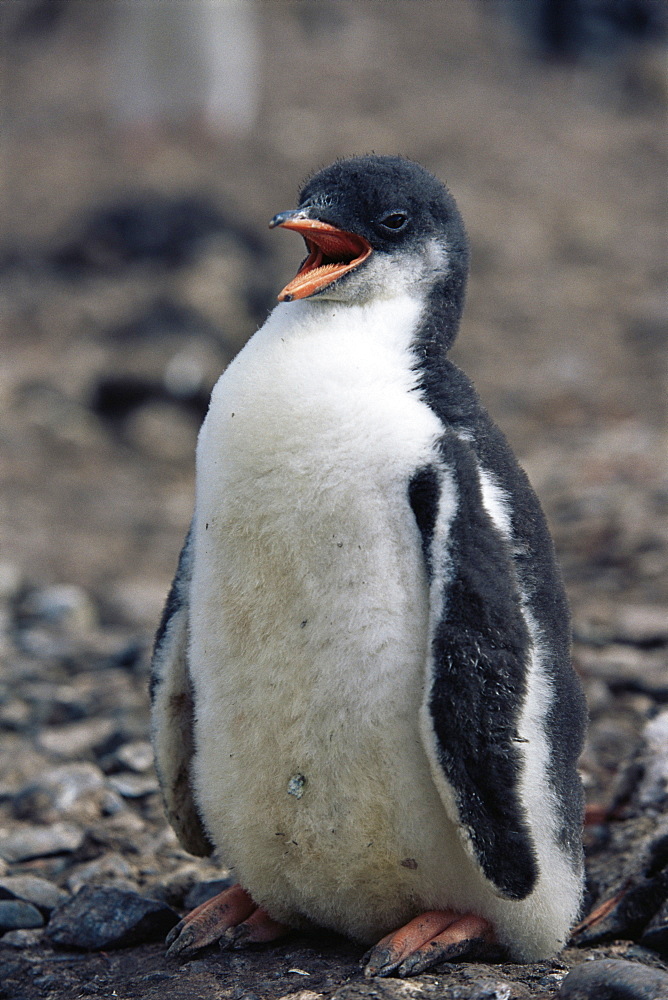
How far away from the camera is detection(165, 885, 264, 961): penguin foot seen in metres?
2.40

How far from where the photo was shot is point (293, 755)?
2.18 metres

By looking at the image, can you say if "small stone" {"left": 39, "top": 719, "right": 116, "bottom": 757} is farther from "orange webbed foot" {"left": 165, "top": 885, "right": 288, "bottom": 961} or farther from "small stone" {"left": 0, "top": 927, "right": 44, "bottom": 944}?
"orange webbed foot" {"left": 165, "top": 885, "right": 288, "bottom": 961}

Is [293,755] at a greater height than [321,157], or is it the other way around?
[321,157]

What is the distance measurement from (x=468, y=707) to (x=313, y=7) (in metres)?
15.9

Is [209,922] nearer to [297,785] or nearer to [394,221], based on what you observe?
[297,785]

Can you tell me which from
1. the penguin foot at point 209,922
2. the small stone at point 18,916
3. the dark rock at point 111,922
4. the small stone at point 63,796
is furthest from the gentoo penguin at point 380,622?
the small stone at point 63,796

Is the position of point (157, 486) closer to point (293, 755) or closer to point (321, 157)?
point (293, 755)

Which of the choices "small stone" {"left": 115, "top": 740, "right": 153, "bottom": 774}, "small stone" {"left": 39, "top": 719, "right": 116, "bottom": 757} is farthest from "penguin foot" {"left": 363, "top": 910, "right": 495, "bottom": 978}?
"small stone" {"left": 39, "top": 719, "right": 116, "bottom": 757}

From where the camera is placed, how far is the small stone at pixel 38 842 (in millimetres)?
3121

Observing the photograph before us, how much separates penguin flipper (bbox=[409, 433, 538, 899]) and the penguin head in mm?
367

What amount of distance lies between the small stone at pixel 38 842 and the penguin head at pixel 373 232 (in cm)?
176

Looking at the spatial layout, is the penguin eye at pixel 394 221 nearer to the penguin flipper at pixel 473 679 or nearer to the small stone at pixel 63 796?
the penguin flipper at pixel 473 679

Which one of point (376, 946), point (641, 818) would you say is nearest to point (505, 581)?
point (376, 946)

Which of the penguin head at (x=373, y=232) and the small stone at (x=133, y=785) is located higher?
the penguin head at (x=373, y=232)
